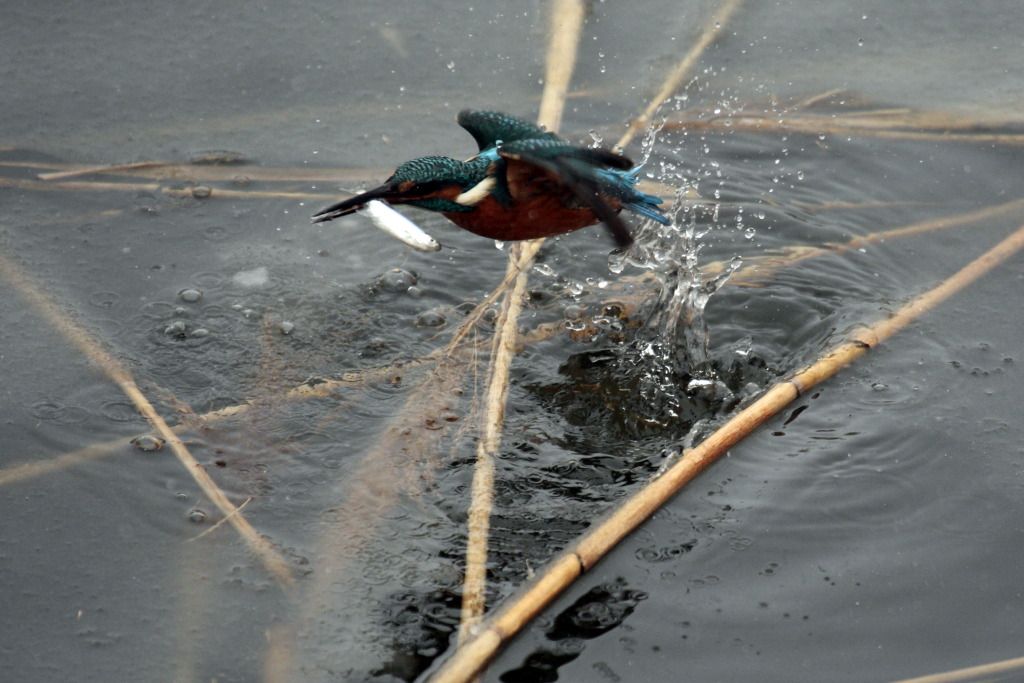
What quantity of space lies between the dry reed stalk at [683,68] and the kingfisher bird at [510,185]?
1.26 metres

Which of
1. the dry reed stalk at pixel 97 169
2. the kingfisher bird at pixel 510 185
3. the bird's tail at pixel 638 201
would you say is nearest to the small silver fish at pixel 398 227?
the kingfisher bird at pixel 510 185

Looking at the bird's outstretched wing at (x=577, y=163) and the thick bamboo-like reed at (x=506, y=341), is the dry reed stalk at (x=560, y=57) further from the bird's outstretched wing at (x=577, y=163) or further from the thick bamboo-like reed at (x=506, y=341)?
the bird's outstretched wing at (x=577, y=163)

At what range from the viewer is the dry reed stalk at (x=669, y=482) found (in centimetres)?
253

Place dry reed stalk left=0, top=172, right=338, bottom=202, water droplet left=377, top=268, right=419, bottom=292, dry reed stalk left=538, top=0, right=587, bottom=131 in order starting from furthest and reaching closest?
dry reed stalk left=538, top=0, right=587, bottom=131, dry reed stalk left=0, top=172, right=338, bottom=202, water droplet left=377, top=268, right=419, bottom=292

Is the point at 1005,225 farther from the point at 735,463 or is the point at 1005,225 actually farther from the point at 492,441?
the point at 492,441

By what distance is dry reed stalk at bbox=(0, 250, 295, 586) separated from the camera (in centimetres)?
291

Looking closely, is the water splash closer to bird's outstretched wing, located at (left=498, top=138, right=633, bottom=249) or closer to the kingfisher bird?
the kingfisher bird

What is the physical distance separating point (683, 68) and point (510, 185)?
2351 millimetres

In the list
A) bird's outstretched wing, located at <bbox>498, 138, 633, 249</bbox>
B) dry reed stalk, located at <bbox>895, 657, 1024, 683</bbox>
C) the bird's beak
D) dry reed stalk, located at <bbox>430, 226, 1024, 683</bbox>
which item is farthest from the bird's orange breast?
dry reed stalk, located at <bbox>895, 657, 1024, 683</bbox>

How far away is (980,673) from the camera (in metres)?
2.64

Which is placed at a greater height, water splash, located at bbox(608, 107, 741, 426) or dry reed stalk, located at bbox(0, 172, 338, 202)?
dry reed stalk, located at bbox(0, 172, 338, 202)

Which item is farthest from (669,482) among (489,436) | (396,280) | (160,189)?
(160,189)

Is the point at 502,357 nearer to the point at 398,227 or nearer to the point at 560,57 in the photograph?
the point at 398,227

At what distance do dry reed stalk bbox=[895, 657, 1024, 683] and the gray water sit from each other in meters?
0.04
